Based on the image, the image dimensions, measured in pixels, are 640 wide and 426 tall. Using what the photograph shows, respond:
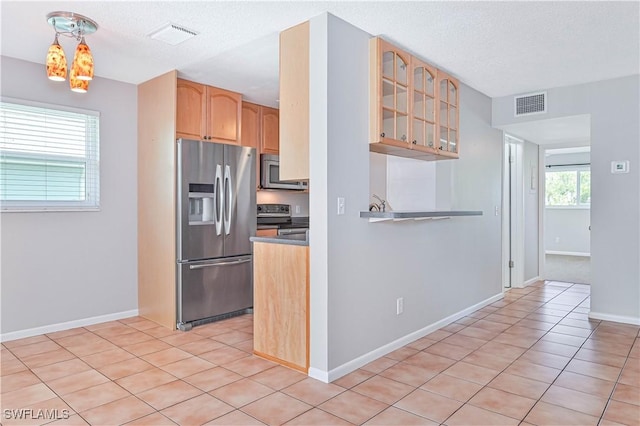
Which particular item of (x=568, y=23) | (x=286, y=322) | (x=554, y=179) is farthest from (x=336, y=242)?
(x=554, y=179)

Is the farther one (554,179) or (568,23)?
(554,179)

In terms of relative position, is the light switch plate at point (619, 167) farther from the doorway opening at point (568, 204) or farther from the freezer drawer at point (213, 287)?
the doorway opening at point (568, 204)

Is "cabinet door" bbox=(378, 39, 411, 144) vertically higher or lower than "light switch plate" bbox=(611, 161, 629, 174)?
higher

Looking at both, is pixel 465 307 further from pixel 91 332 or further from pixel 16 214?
pixel 16 214

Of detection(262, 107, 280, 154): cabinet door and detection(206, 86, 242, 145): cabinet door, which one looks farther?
detection(262, 107, 280, 154): cabinet door

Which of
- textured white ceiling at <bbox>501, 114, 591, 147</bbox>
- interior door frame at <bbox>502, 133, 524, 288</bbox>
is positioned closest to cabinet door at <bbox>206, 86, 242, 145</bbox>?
textured white ceiling at <bbox>501, 114, 591, 147</bbox>

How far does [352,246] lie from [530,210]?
431 centimetres

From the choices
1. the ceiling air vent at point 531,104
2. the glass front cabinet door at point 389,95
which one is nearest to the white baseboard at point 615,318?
the ceiling air vent at point 531,104

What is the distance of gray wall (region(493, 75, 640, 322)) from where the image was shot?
13.0 feet

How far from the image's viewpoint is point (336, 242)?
2.68 m

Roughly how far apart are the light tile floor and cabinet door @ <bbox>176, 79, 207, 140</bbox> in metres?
1.82

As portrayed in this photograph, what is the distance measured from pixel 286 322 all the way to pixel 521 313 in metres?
2.74

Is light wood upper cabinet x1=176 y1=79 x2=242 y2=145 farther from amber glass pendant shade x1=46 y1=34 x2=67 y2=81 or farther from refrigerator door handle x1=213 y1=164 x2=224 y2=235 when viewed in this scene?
amber glass pendant shade x1=46 y1=34 x2=67 y2=81

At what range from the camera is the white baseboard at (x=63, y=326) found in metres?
3.49
